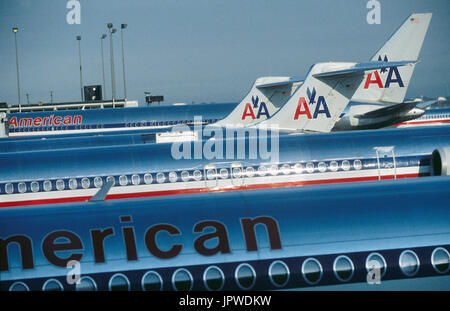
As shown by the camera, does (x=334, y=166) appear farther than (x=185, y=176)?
Yes

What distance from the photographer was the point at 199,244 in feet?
21.1

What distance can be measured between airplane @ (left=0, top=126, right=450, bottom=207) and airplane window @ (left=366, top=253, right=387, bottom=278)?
7.00m

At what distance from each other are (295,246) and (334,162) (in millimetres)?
7758

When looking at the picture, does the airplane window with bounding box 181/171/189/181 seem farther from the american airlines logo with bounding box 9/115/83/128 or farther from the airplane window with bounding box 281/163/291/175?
the american airlines logo with bounding box 9/115/83/128

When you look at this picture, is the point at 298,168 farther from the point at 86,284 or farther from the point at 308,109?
the point at 86,284

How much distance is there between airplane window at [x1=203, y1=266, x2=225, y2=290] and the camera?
625 cm

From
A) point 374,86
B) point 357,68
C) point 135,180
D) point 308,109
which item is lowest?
point 135,180

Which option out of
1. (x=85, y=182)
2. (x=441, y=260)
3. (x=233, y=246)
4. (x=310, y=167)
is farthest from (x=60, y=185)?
(x=441, y=260)

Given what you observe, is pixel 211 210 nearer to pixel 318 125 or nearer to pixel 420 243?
pixel 420 243

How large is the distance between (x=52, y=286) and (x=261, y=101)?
18.9 meters

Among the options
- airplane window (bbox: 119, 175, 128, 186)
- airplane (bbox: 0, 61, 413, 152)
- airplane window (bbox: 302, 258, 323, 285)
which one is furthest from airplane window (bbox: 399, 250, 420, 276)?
airplane (bbox: 0, 61, 413, 152)

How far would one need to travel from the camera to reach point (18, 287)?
6102 mm
